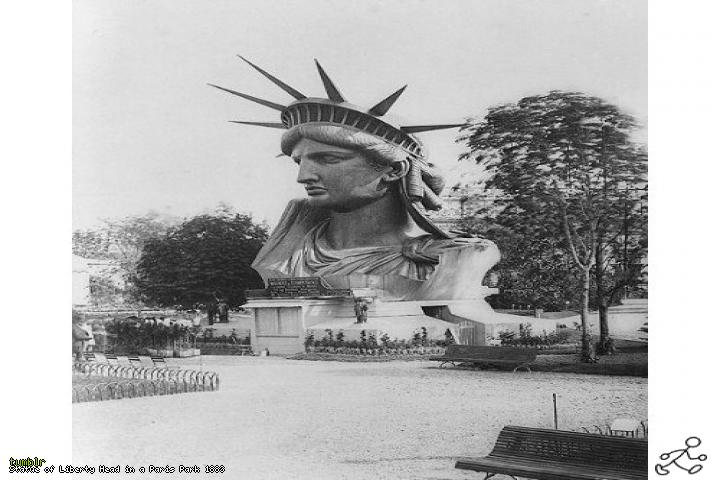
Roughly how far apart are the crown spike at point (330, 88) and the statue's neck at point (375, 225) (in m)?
1.93

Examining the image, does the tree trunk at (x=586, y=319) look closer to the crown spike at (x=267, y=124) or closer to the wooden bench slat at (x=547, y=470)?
the wooden bench slat at (x=547, y=470)

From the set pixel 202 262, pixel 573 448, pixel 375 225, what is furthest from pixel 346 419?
pixel 202 262

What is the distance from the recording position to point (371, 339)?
42.5ft

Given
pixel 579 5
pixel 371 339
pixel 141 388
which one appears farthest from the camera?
pixel 371 339

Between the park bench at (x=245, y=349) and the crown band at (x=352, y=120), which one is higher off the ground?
the crown band at (x=352, y=120)

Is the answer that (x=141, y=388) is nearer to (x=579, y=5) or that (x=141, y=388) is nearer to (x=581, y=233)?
(x=581, y=233)

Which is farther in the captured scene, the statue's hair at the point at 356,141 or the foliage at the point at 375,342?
the statue's hair at the point at 356,141

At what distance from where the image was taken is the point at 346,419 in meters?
10.1

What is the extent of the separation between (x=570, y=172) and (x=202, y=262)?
8.35m

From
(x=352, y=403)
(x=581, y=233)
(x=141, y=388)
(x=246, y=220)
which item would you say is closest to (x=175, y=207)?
(x=246, y=220)

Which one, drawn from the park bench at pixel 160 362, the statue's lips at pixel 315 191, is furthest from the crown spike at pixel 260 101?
the park bench at pixel 160 362

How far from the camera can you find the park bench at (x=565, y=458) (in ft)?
24.2

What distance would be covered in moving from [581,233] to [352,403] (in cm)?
389

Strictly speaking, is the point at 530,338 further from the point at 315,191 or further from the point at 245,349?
the point at 245,349
